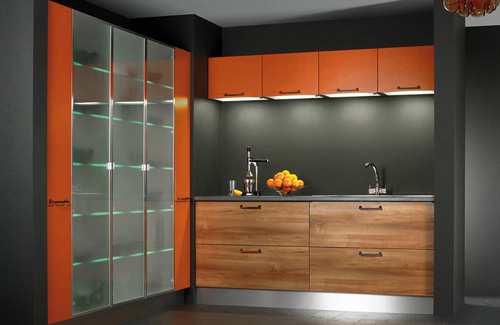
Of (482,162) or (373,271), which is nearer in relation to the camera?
(373,271)

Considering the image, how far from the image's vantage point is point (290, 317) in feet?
18.2

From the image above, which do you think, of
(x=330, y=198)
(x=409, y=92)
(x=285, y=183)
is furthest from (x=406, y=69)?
(x=285, y=183)

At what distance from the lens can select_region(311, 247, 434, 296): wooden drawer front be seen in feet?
18.4

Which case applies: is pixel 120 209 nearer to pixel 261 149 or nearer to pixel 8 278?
pixel 8 278

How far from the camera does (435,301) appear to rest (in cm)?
555

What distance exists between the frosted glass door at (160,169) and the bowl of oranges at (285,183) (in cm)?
93

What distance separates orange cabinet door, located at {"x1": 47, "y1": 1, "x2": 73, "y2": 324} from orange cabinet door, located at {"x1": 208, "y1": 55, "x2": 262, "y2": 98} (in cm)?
215

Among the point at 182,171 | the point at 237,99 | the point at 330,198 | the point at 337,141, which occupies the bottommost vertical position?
the point at 330,198

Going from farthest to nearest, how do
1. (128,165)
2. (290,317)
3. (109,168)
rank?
(290,317) → (128,165) → (109,168)

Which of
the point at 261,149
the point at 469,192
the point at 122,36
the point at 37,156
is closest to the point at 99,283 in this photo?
the point at 37,156

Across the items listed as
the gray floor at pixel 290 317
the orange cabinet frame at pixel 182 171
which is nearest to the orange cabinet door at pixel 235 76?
the orange cabinet frame at pixel 182 171

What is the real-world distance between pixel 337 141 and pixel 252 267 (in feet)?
4.74

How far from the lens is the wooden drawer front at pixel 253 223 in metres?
5.94

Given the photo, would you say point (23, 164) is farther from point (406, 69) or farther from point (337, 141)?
point (406, 69)
